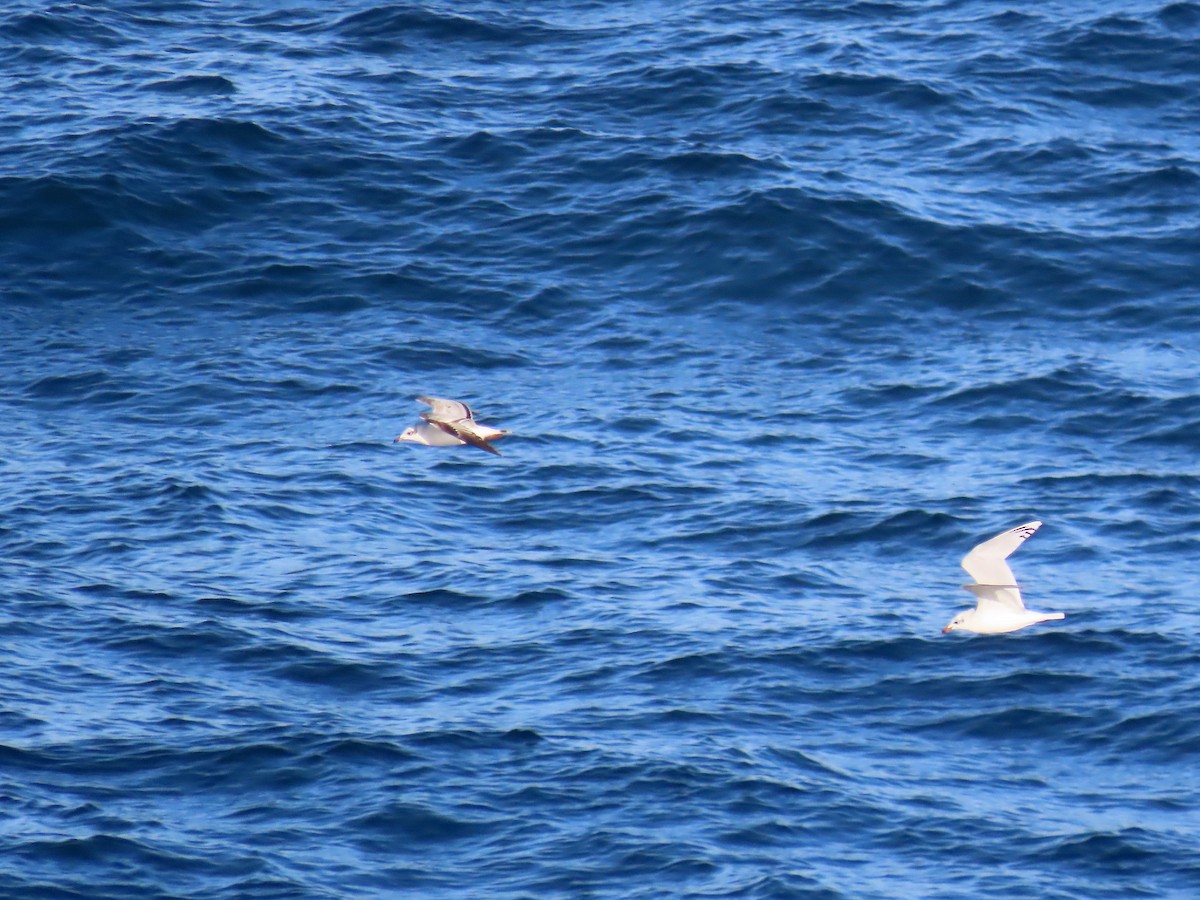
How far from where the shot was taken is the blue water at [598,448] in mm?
21781

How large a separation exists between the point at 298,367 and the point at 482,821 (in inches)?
436

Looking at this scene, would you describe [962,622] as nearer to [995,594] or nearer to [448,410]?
[995,594]

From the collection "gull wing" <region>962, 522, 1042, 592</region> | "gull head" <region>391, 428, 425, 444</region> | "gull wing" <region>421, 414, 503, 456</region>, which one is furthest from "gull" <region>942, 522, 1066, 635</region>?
"gull head" <region>391, 428, 425, 444</region>

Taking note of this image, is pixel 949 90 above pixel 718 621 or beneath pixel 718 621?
above

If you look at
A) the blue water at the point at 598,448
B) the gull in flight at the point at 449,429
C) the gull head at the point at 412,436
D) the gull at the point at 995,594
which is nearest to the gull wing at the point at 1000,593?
the gull at the point at 995,594

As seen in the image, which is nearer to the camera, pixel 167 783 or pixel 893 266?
pixel 167 783

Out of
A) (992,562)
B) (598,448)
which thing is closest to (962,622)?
(992,562)

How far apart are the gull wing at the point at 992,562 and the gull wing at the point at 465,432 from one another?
5.27 m

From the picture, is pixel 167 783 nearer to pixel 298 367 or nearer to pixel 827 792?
pixel 827 792

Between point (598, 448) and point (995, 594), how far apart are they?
677cm

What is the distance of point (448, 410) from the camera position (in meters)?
23.8

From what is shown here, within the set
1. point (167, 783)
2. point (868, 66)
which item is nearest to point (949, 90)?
point (868, 66)

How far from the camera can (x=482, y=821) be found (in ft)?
71.0

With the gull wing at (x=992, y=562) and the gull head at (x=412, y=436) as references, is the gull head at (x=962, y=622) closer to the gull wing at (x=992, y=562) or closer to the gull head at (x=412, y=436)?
the gull wing at (x=992, y=562)
